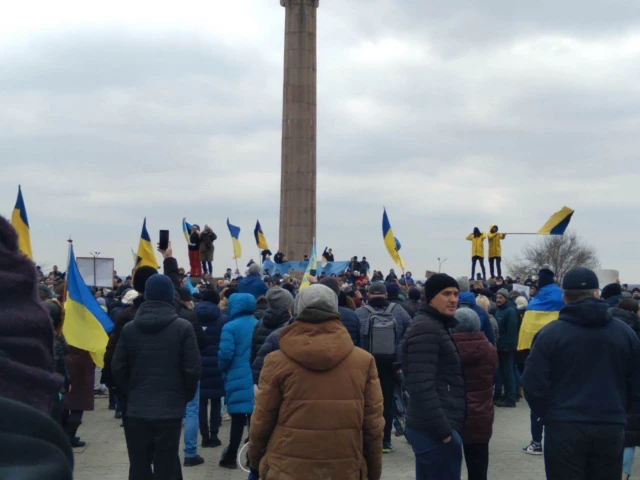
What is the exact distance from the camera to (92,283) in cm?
1727

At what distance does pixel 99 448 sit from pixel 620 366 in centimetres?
735

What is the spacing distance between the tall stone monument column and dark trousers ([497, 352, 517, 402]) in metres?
24.2

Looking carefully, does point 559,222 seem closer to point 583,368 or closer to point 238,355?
point 238,355

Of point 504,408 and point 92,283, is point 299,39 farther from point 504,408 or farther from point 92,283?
point 504,408

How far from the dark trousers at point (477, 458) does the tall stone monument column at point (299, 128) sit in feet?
103

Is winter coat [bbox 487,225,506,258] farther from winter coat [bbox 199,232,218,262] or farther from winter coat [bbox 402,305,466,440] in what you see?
winter coat [bbox 402,305,466,440]

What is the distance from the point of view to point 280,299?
8.07 m

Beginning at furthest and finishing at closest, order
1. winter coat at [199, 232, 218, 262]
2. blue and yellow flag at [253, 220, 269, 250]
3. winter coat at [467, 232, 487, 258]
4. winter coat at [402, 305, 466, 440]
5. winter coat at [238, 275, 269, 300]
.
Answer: blue and yellow flag at [253, 220, 269, 250] < winter coat at [467, 232, 487, 258] < winter coat at [199, 232, 218, 262] < winter coat at [238, 275, 269, 300] < winter coat at [402, 305, 466, 440]

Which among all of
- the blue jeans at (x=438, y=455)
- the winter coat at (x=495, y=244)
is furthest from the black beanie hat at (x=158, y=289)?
the winter coat at (x=495, y=244)

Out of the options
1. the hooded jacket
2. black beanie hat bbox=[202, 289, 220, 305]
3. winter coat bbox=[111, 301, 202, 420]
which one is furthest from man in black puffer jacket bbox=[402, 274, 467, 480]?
black beanie hat bbox=[202, 289, 220, 305]

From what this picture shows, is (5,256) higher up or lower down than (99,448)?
higher up

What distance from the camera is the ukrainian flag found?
1005cm

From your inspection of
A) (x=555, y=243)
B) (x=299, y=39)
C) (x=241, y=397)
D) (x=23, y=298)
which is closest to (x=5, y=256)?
(x=23, y=298)

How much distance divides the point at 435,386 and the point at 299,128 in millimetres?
33671
